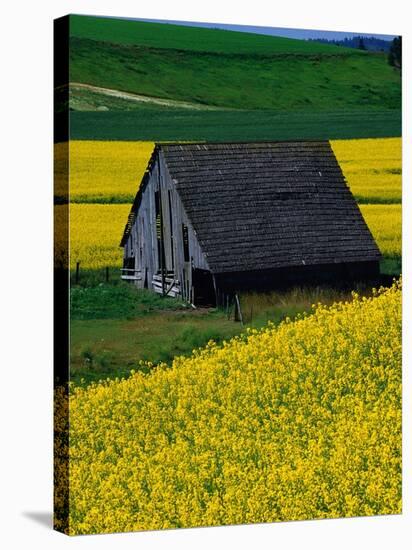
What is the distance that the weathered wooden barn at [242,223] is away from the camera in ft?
42.3

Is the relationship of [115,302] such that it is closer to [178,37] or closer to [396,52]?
[178,37]

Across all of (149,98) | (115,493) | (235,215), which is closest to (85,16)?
(149,98)

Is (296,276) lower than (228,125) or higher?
lower

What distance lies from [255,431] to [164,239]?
1.85 meters

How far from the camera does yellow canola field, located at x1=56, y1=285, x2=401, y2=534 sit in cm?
1214

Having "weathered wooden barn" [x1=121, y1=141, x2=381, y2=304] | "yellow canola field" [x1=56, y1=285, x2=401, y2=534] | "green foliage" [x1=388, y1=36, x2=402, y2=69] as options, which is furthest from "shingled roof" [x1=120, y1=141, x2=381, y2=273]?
"green foliage" [x1=388, y1=36, x2=402, y2=69]

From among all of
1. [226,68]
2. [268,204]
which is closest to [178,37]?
[226,68]

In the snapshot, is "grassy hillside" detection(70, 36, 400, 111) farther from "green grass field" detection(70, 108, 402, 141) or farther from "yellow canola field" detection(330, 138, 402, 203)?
"yellow canola field" detection(330, 138, 402, 203)

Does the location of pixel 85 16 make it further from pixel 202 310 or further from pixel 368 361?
pixel 368 361

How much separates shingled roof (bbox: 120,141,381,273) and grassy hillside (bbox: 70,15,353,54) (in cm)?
85

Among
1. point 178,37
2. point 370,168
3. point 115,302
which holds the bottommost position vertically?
point 115,302

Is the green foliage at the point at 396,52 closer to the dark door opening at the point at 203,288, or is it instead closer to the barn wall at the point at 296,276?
the barn wall at the point at 296,276

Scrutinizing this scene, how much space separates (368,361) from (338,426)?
0.80 m

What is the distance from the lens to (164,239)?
513 inches
